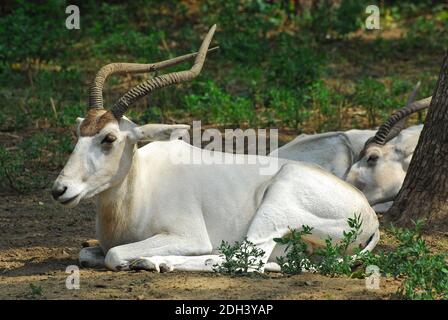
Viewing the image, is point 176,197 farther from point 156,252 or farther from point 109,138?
point 109,138

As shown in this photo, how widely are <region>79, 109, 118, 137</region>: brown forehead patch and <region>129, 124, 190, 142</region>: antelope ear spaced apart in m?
0.16

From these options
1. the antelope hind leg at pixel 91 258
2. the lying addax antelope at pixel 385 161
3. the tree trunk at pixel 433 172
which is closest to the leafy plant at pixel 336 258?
the tree trunk at pixel 433 172

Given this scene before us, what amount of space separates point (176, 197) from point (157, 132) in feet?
1.49

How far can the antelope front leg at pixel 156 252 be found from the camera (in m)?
6.61

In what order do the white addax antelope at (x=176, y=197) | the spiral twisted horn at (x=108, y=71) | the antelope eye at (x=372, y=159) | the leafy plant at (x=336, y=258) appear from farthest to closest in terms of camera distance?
the antelope eye at (x=372, y=159), the spiral twisted horn at (x=108, y=71), the white addax antelope at (x=176, y=197), the leafy plant at (x=336, y=258)

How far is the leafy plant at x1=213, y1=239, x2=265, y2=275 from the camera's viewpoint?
6.46m

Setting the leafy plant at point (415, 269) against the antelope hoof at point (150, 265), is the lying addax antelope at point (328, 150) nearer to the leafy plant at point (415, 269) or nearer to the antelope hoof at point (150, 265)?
the antelope hoof at point (150, 265)

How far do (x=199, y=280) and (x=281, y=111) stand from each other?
5.19 m

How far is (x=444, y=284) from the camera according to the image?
586 cm


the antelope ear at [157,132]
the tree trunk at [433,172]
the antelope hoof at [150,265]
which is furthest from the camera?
the tree trunk at [433,172]

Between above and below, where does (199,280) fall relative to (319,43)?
below

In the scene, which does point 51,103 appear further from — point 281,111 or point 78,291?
point 78,291

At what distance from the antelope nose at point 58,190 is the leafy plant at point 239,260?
102cm

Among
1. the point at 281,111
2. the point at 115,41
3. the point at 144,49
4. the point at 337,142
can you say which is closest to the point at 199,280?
the point at 337,142
